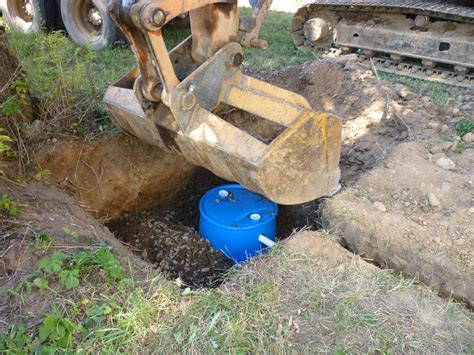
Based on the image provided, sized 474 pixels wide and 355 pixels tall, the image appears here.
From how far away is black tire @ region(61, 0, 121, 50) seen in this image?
6.47 meters

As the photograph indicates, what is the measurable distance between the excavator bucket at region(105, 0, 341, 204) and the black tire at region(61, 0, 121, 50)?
140 inches

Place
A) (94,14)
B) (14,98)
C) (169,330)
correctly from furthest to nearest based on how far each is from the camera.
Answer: (94,14) < (14,98) < (169,330)

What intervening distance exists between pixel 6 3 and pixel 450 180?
7241 mm

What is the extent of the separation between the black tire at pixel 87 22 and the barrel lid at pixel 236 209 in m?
3.33

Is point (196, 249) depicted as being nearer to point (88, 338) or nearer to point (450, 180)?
point (88, 338)

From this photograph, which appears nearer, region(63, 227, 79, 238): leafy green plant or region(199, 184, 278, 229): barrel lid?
region(63, 227, 79, 238): leafy green plant

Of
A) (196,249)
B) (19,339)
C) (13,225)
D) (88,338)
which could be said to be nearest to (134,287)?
(88,338)

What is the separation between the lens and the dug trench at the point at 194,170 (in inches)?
155

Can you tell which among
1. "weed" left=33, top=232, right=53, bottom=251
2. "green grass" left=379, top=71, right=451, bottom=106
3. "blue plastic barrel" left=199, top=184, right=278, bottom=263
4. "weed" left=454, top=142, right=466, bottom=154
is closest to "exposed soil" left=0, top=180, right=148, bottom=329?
"weed" left=33, top=232, right=53, bottom=251

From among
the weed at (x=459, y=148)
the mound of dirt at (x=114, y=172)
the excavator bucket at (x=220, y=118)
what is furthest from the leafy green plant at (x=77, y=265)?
the weed at (x=459, y=148)

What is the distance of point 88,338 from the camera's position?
2.31 meters

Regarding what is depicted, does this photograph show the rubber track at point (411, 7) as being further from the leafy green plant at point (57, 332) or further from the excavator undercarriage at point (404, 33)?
the leafy green plant at point (57, 332)

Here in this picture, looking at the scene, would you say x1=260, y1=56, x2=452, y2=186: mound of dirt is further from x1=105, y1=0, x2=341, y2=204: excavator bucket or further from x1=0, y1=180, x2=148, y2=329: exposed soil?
x1=0, y1=180, x2=148, y2=329: exposed soil

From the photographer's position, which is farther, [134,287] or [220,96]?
[220,96]
